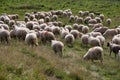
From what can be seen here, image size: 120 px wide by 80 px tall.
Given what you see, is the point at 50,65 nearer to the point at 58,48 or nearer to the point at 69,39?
the point at 58,48

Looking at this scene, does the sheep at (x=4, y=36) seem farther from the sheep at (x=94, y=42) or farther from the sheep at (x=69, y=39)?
the sheep at (x=94, y=42)

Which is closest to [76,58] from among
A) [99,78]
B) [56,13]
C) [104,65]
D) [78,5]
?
[104,65]

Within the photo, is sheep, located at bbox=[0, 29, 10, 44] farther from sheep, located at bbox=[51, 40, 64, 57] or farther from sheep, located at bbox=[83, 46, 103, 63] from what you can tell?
sheep, located at bbox=[83, 46, 103, 63]

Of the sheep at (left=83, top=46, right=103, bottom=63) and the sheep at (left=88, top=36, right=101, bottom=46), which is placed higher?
the sheep at (left=83, top=46, right=103, bottom=63)

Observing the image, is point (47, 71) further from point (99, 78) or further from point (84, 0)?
point (84, 0)

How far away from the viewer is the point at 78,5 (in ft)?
143

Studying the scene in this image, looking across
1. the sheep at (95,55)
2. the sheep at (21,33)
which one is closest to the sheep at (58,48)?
the sheep at (95,55)

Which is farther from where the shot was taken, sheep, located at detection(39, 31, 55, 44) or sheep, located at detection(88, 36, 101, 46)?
sheep, located at detection(39, 31, 55, 44)

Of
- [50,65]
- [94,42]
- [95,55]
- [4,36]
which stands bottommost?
[94,42]

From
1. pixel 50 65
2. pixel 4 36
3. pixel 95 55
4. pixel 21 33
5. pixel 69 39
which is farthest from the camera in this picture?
pixel 69 39

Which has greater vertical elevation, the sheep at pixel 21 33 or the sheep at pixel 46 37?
the sheep at pixel 21 33

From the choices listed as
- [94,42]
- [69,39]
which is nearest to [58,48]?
[94,42]

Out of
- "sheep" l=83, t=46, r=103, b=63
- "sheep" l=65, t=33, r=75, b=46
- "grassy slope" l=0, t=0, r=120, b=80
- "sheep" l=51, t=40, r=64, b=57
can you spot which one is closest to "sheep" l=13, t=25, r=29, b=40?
"grassy slope" l=0, t=0, r=120, b=80

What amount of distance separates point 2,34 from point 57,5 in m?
27.1
